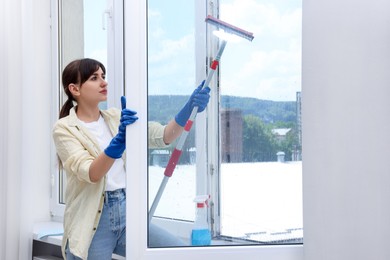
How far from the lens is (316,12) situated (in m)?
1.62

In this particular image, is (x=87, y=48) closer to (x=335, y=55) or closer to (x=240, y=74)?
(x=240, y=74)

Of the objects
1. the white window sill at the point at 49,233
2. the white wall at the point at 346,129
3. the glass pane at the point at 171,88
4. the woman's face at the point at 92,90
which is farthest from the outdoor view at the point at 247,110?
the white window sill at the point at 49,233

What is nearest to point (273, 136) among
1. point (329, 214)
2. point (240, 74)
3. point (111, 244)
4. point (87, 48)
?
point (240, 74)

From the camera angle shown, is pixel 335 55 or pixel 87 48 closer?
pixel 335 55

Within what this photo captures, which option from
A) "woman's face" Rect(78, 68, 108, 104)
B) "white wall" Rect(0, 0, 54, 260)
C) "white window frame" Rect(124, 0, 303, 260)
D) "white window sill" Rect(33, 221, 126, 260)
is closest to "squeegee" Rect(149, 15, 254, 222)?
"white window frame" Rect(124, 0, 303, 260)

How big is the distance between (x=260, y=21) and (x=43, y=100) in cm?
168

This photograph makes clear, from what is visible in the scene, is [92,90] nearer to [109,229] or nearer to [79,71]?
[79,71]

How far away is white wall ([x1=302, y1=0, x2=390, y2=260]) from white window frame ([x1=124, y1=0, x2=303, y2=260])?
19 centimetres

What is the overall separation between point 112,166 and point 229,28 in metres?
0.63

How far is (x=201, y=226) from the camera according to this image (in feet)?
6.10

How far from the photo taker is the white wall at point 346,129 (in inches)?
61.0

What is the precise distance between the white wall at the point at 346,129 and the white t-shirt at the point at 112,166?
68cm

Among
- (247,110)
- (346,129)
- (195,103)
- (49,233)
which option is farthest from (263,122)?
(49,233)

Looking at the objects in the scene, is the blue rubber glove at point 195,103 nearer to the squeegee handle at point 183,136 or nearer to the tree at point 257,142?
the squeegee handle at point 183,136
